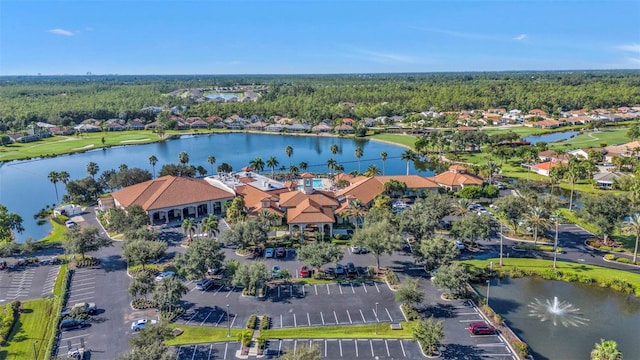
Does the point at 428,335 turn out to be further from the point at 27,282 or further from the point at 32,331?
the point at 27,282

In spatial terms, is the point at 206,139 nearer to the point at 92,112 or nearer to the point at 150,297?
the point at 92,112

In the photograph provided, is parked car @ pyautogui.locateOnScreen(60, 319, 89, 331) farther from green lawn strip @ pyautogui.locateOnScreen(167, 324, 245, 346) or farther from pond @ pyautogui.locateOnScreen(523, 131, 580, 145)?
pond @ pyautogui.locateOnScreen(523, 131, 580, 145)

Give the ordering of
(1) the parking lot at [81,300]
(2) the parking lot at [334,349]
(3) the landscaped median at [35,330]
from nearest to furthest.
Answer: (2) the parking lot at [334,349] < (3) the landscaped median at [35,330] < (1) the parking lot at [81,300]

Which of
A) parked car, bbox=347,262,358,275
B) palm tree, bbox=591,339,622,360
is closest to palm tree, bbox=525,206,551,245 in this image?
parked car, bbox=347,262,358,275

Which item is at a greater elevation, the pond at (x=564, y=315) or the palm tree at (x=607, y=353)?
the palm tree at (x=607, y=353)

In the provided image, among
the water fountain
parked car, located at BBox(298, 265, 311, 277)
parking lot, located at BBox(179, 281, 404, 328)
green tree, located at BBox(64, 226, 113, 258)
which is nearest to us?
parking lot, located at BBox(179, 281, 404, 328)

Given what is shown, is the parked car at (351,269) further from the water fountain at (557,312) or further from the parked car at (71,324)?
the parked car at (71,324)

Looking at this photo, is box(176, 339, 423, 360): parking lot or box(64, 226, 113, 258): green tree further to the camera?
box(64, 226, 113, 258): green tree

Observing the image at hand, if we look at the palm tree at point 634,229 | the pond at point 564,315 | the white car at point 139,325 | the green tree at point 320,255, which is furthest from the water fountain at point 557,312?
the white car at point 139,325
